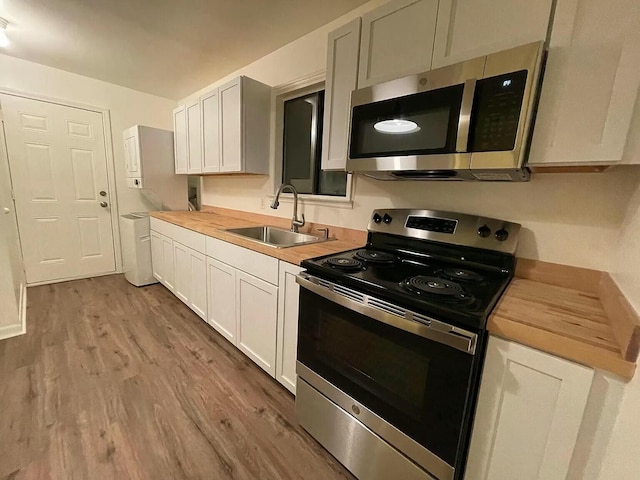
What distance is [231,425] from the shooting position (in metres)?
1.44

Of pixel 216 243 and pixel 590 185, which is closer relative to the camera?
pixel 590 185

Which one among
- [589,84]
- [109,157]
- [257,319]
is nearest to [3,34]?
[109,157]

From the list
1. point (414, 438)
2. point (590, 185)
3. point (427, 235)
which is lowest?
point (414, 438)

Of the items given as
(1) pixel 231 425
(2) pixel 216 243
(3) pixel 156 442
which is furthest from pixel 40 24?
(1) pixel 231 425

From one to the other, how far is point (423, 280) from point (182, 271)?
2.30 metres

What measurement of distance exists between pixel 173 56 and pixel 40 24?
92cm

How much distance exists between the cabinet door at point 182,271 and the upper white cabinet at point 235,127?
2.68 ft

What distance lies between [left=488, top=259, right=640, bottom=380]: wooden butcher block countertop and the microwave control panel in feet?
1.84

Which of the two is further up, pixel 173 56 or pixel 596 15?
pixel 173 56

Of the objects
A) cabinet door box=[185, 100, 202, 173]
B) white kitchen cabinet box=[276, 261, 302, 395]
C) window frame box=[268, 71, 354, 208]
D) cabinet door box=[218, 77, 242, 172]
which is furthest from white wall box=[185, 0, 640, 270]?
cabinet door box=[185, 100, 202, 173]

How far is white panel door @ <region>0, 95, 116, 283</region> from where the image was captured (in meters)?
2.96

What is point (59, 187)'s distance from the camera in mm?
3201

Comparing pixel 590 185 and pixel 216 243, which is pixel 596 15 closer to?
pixel 590 185

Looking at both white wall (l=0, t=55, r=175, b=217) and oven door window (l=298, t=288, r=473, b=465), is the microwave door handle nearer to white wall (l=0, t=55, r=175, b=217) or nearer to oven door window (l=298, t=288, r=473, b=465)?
oven door window (l=298, t=288, r=473, b=465)
